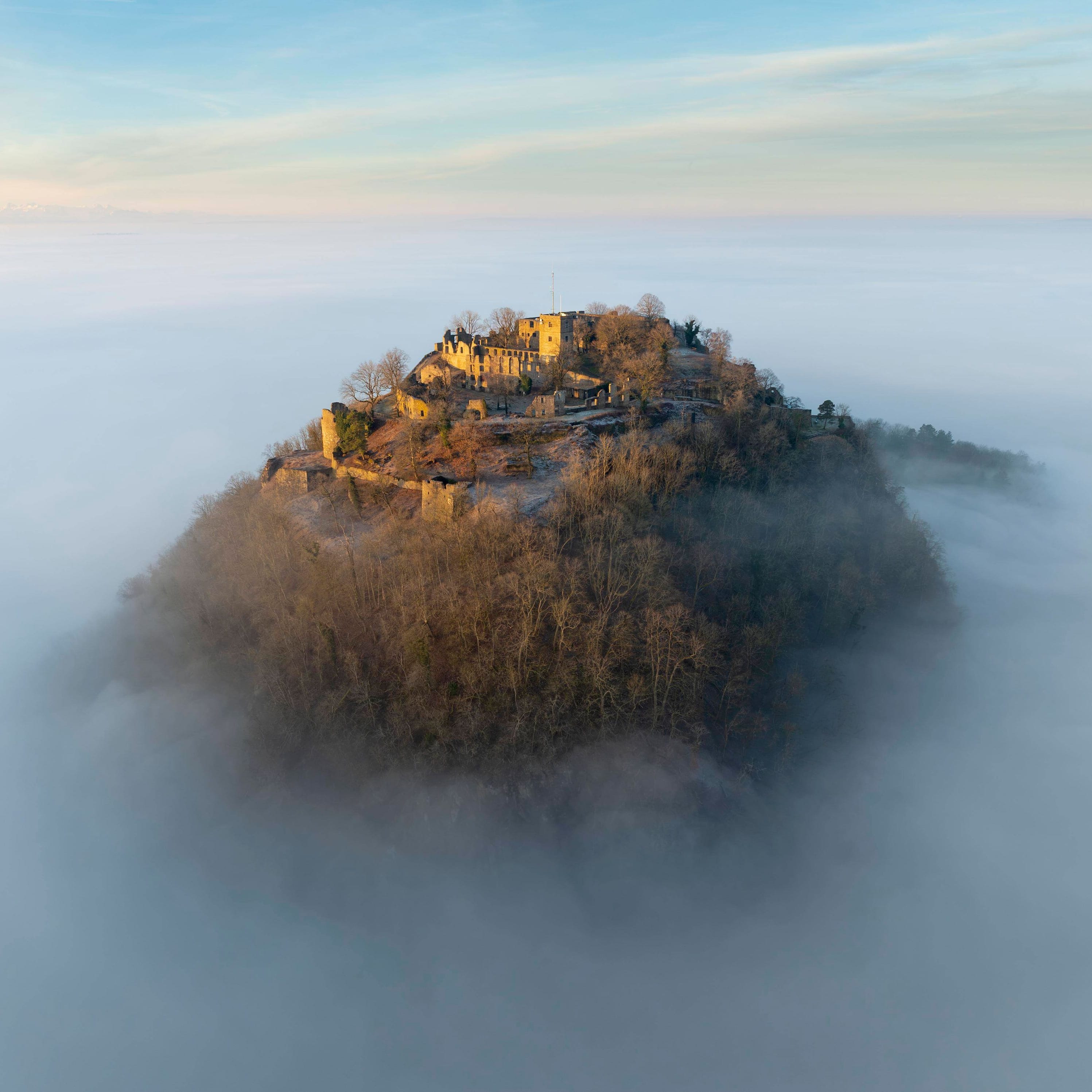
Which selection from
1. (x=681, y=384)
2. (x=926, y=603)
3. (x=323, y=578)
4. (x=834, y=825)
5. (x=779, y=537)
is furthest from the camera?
(x=681, y=384)

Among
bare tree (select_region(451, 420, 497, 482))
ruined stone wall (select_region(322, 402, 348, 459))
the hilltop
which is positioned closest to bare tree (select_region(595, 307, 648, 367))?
the hilltop

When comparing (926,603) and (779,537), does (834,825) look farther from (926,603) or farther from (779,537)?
(926,603)

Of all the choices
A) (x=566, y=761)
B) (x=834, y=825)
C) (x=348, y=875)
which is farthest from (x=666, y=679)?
(x=348, y=875)

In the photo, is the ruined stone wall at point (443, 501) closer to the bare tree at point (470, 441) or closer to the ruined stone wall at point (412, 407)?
the bare tree at point (470, 441)

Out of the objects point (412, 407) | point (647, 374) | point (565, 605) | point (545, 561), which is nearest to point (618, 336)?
point (647, 374)

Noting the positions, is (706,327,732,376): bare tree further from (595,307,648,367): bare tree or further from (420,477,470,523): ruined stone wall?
(420,477,470,523): ruined stone wall

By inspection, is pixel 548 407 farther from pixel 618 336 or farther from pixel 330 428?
pixel 330 428

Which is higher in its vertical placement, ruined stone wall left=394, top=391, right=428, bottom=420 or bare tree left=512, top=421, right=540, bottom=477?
ruined stone wall left=394, top=391, right=428, bottom=420
